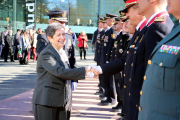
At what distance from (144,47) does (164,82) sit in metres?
0.78

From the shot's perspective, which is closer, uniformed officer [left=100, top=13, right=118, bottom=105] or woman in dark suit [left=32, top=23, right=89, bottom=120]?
woman in dark suit [left=32, top=23, right=89, bottom=120]

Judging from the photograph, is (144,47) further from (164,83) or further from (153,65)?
(164,83)

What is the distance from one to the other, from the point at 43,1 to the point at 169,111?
19061 mm

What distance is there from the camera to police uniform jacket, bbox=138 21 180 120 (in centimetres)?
162

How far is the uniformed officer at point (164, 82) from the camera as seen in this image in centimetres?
163

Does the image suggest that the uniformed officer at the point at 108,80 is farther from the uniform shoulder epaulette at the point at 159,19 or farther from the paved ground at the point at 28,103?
the uniform shoulder epaulette at the point at 159,19

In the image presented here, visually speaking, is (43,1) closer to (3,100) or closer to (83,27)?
(83,27)

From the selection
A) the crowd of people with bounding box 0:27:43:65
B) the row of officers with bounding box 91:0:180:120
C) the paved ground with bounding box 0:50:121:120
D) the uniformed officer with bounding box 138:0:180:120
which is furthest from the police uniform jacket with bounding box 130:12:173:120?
the crowd of people with bounding box 0:27:43:65

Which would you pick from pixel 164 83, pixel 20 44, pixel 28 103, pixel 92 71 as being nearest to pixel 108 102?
pixel 28 103

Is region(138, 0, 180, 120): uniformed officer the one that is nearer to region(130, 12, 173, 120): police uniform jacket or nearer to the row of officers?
the row of officers

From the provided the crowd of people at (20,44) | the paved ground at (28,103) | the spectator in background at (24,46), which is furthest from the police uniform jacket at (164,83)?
the spectator in background at (24,46)

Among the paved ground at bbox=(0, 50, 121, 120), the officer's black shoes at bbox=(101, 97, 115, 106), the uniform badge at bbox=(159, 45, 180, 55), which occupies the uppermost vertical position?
the uniform badge at bbox=(159, 45, 180, 55)

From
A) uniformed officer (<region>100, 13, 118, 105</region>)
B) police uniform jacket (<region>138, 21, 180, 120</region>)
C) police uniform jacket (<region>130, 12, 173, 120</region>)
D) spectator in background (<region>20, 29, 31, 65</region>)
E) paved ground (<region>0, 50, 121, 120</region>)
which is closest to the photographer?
police uniform jacket (<region>138, 21, 180, 120</region>)

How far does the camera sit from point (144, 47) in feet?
7.88
